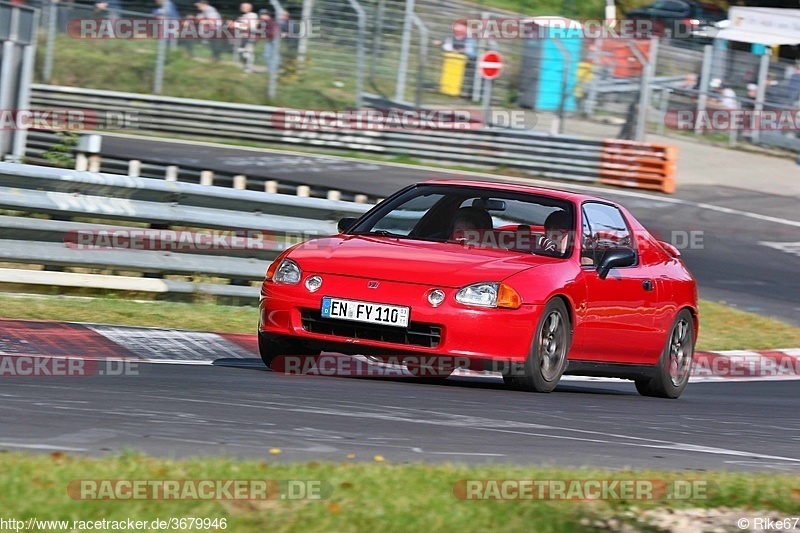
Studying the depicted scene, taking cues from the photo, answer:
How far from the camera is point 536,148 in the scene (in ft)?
87.9

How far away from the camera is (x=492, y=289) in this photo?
8.20m

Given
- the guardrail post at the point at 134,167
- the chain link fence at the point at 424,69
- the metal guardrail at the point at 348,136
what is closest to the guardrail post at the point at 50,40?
the chain link fence at the point at 424,69

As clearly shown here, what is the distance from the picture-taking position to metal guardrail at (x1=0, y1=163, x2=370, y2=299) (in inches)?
414

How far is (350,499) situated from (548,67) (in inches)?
962

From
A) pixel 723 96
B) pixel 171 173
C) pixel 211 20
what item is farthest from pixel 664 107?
pixel 171 173

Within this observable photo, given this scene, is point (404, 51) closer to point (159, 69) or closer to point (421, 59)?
point (421, 59)

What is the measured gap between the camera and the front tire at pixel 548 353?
837 centimetres

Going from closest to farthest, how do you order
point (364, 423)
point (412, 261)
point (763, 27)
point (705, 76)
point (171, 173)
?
1. point (364, 423)
2. point (412, 261)
3. point (171, 173)
4. point (705, 76)
5. point (763, 27)

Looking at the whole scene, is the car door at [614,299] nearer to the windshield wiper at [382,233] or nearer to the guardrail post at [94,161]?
the windshield wiper at [382,233]

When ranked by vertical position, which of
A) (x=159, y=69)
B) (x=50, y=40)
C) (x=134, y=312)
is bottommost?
(x=134, y=312)

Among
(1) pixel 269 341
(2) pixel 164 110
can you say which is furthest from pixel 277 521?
(2) pixel 164 110

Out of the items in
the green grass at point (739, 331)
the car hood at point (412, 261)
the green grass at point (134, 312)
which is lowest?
the green grass at point (739, 331)

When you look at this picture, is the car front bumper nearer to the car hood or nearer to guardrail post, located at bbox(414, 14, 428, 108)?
the car hood

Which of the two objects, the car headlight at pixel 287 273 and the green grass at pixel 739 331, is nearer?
the car headlight at pixel 287 273
